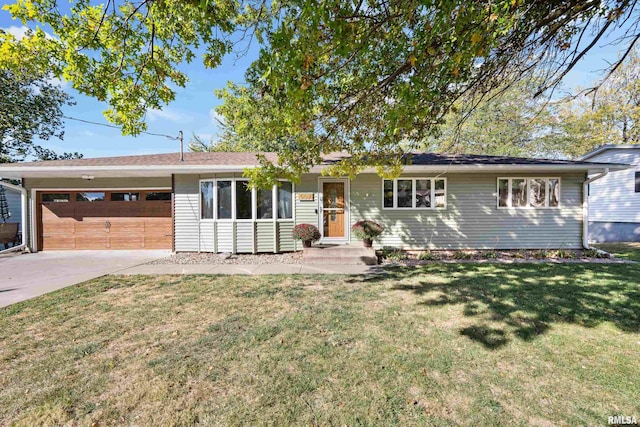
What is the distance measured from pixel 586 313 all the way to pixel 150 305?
261 inches

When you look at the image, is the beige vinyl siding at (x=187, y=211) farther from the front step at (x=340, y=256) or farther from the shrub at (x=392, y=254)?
the shrub at (x=392, y=254)

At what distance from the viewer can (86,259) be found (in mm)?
8117

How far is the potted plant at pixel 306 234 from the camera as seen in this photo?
311 inches

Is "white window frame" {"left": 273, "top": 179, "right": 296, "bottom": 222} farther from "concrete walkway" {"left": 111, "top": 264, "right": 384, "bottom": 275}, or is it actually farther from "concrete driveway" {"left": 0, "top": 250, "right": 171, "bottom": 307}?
"concrete driveway" {"left": 0, "top": 250, "right": 171, "bottom": 307}

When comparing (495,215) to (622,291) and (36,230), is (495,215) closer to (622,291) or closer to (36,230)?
(622,291)

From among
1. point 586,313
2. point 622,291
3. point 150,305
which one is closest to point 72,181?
point 150,305

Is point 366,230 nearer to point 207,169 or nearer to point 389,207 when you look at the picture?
point 389,207

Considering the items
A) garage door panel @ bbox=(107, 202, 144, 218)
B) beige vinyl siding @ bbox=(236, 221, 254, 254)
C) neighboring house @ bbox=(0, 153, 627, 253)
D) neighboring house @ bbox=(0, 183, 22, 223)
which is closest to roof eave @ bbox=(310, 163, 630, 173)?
neighboring house @ bbox=(0, 153, 627, 253)

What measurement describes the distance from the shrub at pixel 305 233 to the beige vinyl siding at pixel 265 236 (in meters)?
1.08

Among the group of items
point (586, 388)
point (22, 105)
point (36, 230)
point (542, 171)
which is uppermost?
point (22, 105)

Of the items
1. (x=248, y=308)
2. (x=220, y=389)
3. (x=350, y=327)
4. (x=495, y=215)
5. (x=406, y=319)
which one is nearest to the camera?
(x=220, y=389)

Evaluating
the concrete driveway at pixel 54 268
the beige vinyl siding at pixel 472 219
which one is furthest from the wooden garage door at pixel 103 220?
the beige vinyl siding at pixel 472 219

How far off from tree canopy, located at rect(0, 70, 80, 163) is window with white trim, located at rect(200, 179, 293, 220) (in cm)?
1780

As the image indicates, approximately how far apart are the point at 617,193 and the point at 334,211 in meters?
14.0
